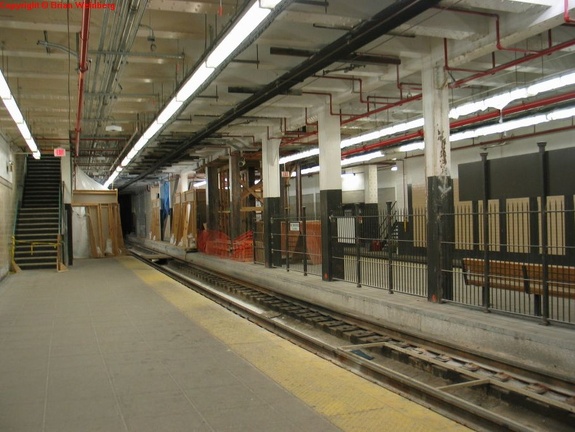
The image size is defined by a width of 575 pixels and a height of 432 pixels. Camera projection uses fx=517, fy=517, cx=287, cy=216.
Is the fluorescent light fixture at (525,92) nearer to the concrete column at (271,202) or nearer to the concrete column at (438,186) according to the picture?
the concrete column at (438,186)

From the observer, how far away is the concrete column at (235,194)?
1789 cm

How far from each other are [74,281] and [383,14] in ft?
36.0

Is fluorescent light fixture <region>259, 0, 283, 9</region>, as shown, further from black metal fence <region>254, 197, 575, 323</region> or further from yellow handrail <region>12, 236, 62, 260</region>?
yellow handrail <region>12, 236, 62, 260</region>

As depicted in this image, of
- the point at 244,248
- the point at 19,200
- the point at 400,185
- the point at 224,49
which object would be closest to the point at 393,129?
the point at 244,248

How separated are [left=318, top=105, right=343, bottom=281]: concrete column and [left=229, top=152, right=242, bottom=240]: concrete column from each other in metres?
6.25

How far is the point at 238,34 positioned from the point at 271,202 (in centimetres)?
946

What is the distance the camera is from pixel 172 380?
17.3 ft

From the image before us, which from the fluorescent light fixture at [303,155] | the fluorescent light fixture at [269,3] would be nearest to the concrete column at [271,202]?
the fluorescent light fixture at [303,155]

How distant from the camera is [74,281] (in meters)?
13.9

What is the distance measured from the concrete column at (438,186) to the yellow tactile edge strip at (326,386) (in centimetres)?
294

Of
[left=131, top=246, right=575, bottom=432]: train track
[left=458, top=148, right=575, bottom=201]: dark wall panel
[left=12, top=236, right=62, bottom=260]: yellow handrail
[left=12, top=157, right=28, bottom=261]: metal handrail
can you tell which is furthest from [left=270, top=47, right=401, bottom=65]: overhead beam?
[left=12, top=157, right=28, bottom=261]: metal handrail

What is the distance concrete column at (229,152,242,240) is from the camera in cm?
1789

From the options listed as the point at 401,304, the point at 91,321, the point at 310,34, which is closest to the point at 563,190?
the point at 401,304

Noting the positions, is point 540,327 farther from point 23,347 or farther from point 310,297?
point 23,347
